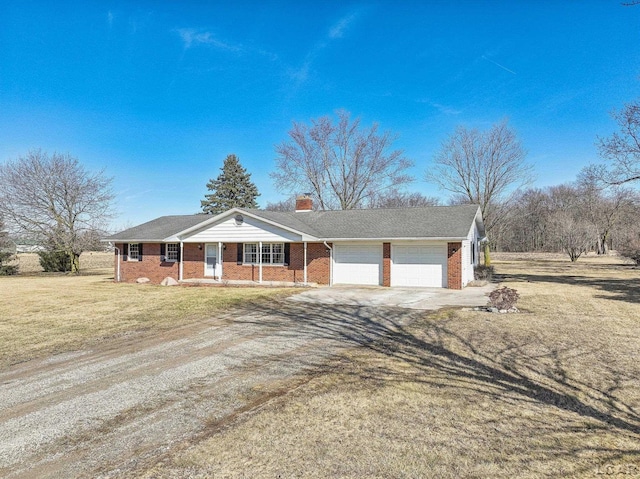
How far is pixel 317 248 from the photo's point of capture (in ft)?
60.2

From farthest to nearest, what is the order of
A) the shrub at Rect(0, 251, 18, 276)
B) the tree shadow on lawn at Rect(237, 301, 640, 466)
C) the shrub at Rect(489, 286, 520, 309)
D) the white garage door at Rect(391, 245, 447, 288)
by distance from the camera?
the shrub at Rect(0, 251, 18, 276) → the white garage door at Rect(391, 245, 447, 288) → the shrub at Rect(489, 286, 520, 309) → the tree shadow on lawn at Rect(237, 301, 640, 466)

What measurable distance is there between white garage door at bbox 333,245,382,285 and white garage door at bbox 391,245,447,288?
819 mm

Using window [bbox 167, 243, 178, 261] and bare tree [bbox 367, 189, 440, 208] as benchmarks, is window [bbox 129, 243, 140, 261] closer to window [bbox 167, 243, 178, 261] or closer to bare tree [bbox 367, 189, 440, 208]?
window [bbox 167, 243, 178, 261]

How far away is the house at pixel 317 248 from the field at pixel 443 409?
301 inches

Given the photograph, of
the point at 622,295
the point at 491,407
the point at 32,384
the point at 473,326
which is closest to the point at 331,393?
the point at 491,407

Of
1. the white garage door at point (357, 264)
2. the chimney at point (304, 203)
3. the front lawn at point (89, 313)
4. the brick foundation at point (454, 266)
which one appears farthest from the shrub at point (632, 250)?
the front lawn at point (89, 313)

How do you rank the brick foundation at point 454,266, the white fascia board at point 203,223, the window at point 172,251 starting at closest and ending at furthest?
the brick foundation at point 454,266 → the white fascia board at point 203,223 → the window at point 172,251

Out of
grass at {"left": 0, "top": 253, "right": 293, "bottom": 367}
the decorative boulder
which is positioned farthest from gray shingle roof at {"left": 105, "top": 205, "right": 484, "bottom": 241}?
grass at {"left": 0, "top": 253, "right": 293, "bottom": 367}

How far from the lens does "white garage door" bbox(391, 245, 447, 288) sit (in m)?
16.6

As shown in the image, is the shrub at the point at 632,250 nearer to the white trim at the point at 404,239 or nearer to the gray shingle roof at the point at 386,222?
the gray shingle roof at the point at 386,222

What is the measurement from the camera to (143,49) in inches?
683

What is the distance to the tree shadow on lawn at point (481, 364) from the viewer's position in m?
4.54

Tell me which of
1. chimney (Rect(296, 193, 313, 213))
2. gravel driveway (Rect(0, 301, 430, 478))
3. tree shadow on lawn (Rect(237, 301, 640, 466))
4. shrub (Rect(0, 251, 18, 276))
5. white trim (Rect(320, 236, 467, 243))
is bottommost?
gravel driveway (Rect(0, 301, 430, 478))

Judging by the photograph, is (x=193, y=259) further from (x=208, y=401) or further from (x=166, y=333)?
(x=208, y=401)
